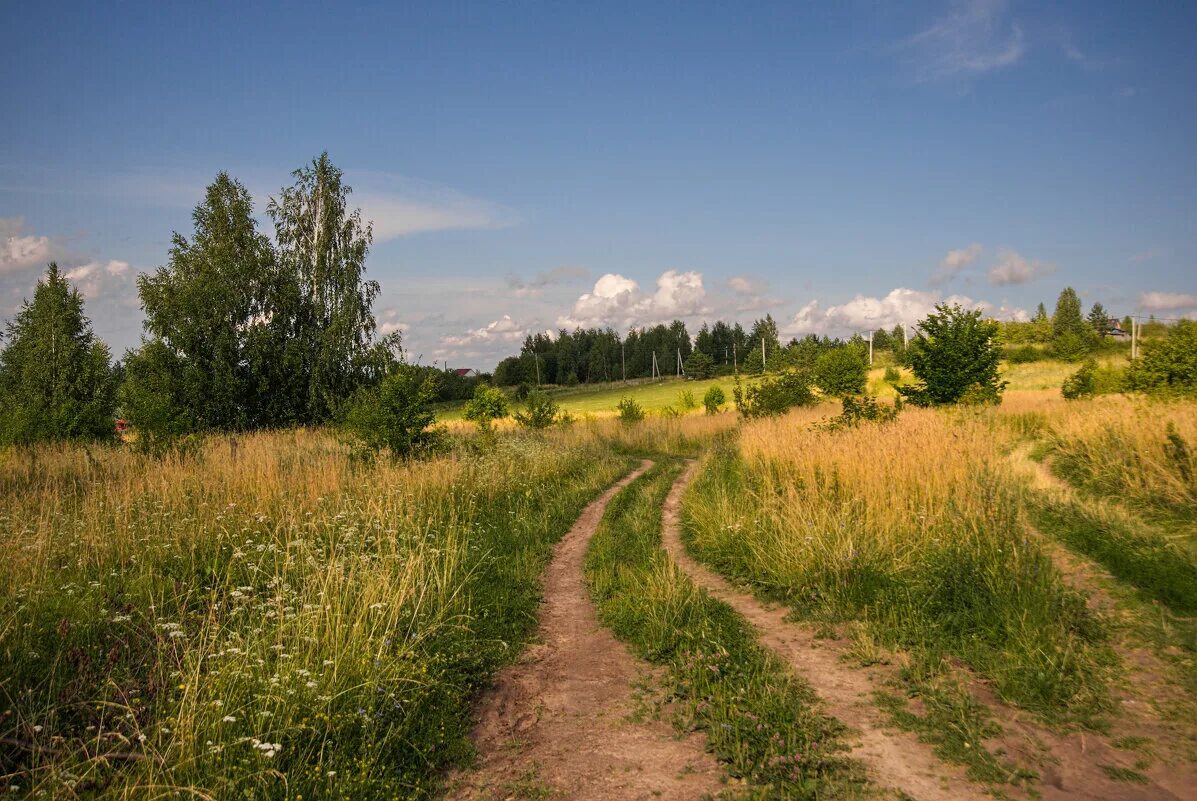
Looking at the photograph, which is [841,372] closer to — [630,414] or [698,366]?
[630,414]

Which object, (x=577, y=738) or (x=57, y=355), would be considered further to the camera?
(x=57, y=355)

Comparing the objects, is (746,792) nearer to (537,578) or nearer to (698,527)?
(537,578)

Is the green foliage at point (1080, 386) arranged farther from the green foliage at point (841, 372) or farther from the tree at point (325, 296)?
the tree at point (325, 296)

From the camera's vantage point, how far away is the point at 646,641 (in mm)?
5961

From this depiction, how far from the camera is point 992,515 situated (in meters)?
7.25

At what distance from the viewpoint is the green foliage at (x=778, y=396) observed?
26.0m

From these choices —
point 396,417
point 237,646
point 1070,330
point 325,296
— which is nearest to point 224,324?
point 325,296

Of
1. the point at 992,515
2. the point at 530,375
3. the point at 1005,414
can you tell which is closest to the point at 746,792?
the point at 992,515

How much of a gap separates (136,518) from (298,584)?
3743mm

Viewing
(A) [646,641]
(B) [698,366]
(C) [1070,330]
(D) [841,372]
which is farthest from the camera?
(B) [698,366]

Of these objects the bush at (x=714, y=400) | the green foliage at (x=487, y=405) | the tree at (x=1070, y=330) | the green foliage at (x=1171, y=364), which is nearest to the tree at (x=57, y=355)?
the green foliage at (x=487, y=405)

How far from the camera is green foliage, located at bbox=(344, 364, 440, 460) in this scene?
1506 centimetres

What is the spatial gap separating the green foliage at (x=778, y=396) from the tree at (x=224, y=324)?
19907 mm

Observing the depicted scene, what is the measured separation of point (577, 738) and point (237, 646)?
2551mm
